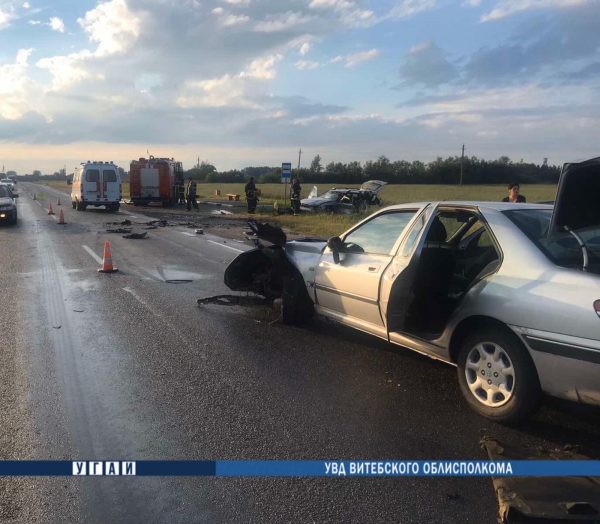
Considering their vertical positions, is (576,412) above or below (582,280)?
below

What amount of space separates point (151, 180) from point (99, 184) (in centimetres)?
476

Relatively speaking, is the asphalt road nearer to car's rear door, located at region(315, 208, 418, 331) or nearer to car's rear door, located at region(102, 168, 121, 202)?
car's rear door, located at region(315, 208, 418, 331)

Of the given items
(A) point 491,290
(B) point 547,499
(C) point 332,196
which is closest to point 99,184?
(C) point 332,196

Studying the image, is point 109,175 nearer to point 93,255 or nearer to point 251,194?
point 251,194

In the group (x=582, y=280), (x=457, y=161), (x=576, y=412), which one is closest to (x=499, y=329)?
(x=582, y=280)

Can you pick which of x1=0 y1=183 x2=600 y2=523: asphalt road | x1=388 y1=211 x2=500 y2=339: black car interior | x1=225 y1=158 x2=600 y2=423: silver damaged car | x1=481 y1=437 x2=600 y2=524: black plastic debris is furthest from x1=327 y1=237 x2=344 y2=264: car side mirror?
x1=481 y1=437 x2=600 y2=524: black plastic debris

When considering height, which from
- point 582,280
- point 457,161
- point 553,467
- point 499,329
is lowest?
point 553,467

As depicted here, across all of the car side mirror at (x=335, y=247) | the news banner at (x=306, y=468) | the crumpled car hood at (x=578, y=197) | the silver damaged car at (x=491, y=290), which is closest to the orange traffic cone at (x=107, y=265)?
the silver damaged car at (x=491, y=290)

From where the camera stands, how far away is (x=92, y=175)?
89.7 ft

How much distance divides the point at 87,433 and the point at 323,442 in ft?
5.22

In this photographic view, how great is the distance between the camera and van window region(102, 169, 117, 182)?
90.1 ft

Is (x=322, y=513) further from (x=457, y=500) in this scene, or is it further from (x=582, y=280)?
(x=582, y=280)

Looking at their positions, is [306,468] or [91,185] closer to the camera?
[306,468]

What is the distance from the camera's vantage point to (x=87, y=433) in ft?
12.2
